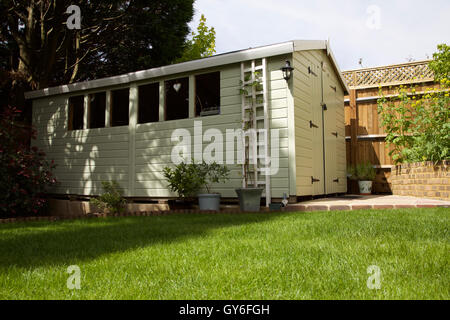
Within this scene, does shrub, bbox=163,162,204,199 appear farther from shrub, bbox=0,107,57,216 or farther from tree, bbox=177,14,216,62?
tree, bbox=177,14,216,62

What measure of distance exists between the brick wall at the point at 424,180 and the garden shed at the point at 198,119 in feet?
4.61

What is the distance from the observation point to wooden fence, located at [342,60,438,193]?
345 inches

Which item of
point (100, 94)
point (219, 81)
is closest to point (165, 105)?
point (219, 81)

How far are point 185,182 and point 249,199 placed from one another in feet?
4.35

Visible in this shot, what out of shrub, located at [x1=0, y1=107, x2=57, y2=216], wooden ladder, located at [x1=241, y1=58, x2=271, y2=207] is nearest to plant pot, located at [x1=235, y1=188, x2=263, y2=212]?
wooden ladder, located at [x1=241, y1=58, x2=271, y2=207]

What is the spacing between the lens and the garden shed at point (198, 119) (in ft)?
20.7

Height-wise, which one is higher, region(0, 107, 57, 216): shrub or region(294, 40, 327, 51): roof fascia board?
region(294, 40, 327, 51): roof fascia board

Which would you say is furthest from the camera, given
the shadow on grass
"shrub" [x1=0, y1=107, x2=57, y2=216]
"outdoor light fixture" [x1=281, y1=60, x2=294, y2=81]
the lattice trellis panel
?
the lattice trellis panel

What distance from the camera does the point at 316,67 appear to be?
297 inches

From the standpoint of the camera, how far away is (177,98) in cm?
758

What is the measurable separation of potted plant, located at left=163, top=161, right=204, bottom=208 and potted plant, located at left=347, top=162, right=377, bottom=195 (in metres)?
4.22

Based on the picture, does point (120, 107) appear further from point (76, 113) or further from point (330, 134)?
point (330, 134)

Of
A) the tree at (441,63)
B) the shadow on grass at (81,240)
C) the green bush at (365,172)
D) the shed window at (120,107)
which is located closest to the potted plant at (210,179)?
the shadow on grass at (81,240)
